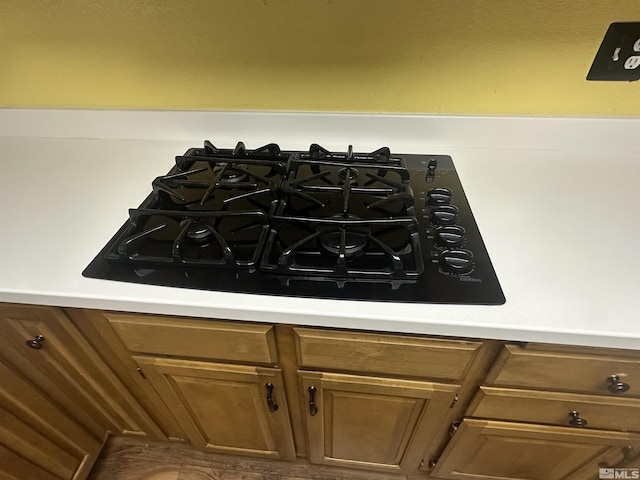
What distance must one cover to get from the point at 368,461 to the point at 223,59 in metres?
1.16

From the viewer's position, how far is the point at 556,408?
786 mm

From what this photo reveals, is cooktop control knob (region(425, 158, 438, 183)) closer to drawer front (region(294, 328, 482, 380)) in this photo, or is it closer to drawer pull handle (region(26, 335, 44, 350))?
drawer front (region(294, 328, 482, 380))

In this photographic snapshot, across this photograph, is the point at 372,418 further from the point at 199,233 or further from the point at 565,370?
the point at 199,233

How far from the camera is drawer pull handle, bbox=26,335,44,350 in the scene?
0.83 meters

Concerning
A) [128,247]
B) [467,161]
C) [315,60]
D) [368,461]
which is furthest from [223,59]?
[368,461]

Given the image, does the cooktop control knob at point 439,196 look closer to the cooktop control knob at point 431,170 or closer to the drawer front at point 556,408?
the cooktop control knob at point 431,170

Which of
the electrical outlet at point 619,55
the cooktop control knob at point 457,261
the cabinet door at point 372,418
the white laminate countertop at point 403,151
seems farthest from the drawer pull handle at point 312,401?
the electrical outlet at point 619,55

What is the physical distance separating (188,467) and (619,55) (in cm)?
169

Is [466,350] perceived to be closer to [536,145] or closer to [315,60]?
[536,145]

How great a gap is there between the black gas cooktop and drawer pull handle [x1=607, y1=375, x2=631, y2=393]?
0.88 ft

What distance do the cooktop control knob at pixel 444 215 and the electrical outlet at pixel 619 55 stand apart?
500mm

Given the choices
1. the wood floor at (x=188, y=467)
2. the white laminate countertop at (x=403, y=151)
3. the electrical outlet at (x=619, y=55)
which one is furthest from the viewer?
the wood floor at (x=188, y=467)

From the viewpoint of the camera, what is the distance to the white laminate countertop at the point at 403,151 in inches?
25.7

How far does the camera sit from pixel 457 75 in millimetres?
972
